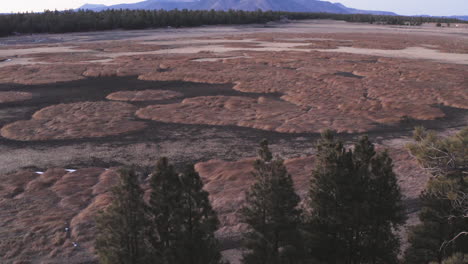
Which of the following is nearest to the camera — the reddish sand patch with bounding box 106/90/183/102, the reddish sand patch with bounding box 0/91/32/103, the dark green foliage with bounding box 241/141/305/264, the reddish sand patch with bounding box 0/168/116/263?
the dark green foliage with bounding box 241/141/305/264

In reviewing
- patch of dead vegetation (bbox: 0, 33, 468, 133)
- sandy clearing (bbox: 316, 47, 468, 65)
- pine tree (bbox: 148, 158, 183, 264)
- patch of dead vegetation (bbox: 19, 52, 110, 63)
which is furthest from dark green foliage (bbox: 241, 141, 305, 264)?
sandy clearing (bbox: 316, 47, 468, 65)

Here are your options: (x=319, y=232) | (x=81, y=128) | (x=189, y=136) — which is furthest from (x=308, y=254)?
(x=81, y=128)

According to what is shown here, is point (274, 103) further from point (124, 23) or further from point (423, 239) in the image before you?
point (124, 23)

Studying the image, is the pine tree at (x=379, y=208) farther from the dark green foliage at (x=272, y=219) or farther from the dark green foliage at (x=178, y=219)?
the dark green foliage at (x=178, y=219)

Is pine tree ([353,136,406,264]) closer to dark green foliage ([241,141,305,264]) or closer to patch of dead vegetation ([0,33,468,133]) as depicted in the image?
dark green foliage ([241,141,305,264])

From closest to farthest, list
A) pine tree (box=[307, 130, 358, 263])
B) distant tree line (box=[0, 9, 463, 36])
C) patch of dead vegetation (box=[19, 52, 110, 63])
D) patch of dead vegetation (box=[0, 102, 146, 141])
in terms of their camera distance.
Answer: pine tree (box=[307, 130, 358, 263]) < patch of dead vegetation (box=[0, 102, 146, 141]) < patch of dead vegetation (box=[19, 52, 110, 63]) < distant tree line (box=[0, 9, 463, 36])

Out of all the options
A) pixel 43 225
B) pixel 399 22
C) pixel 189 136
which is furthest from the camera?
pixel 399 22

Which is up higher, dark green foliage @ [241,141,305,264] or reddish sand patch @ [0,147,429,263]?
dark green foliage @ [241,141,305,264]

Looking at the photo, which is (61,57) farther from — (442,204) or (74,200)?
(442,204)
